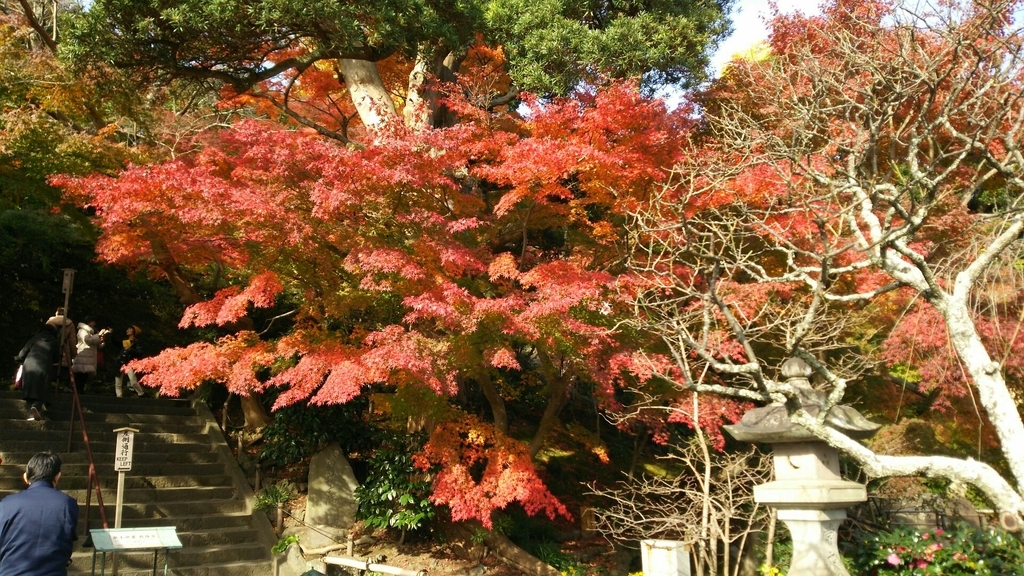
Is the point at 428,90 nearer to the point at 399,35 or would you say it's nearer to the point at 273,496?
the point at 399,35

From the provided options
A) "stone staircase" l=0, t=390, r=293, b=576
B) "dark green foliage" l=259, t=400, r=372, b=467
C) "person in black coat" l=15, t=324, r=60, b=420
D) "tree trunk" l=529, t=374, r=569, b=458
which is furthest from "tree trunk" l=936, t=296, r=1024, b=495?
"person in black coat" l=15, t=324, r=60, b=420

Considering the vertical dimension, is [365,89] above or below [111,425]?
above

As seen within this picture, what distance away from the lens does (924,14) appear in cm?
631

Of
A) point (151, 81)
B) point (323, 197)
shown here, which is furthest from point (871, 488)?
point (151, 81)

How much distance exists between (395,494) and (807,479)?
575cm

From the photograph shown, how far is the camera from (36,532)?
4016 millimetres

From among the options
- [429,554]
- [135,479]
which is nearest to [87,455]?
[135,479]

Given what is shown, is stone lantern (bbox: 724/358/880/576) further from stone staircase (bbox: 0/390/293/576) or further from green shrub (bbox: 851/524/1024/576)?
stone staircase (bbox: 0/390/293/576)

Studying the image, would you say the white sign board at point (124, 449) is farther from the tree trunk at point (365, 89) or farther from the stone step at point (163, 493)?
the tree trunk at point (365, 89)

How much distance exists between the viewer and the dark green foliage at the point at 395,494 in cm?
956

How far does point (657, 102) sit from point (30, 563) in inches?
308

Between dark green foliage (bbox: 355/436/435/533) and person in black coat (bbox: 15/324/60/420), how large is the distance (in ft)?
14.7

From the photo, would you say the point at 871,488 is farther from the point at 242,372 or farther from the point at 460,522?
the point at 242,372

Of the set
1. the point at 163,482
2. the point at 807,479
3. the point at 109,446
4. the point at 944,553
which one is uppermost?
the point at 109,446
